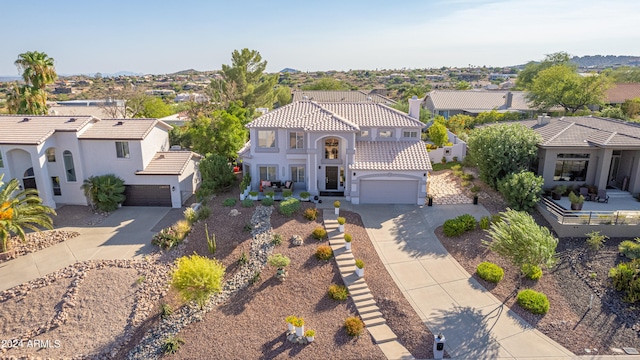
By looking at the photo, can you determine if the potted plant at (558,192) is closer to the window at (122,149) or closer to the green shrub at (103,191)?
the window at (122,149)

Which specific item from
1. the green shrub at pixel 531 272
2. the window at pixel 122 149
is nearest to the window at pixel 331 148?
the green shrub at pixel 531 272

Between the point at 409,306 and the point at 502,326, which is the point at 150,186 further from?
the point at 502,326

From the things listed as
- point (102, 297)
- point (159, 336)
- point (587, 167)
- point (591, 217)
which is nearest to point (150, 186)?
point (102, 297)

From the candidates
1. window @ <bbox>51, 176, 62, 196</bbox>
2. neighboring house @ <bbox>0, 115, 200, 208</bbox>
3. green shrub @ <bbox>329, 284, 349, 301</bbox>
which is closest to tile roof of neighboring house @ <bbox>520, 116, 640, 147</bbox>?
green shrub @ <bbox>329, 284, 349, 301</bbox>

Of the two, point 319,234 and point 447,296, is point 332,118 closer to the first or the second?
point 319,234

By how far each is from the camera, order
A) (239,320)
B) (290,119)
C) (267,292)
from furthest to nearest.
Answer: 1. (290,119)
2. (267,292)
3. (239,320)

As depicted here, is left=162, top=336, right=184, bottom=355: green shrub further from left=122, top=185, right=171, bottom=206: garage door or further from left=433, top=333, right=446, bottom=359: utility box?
left=122, top=185, right=171, bottom=206: garage door

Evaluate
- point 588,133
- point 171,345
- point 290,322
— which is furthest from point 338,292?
point 588,133
